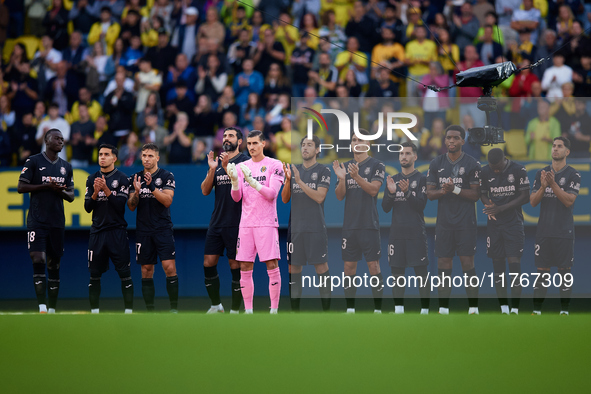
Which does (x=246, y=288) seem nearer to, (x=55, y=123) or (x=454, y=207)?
(x=454, y=207)

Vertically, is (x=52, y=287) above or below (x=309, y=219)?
below

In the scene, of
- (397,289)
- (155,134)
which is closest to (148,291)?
(397,289)

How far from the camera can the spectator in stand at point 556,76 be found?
→ 11.9 metres

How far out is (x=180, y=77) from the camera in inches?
508

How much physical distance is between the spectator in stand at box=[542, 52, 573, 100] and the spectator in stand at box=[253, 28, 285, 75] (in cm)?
463

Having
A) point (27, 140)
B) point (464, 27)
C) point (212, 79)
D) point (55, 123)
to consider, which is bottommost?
point (27, 140)

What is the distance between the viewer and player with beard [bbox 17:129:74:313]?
338 inches

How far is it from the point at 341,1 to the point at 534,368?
1055 centimetres

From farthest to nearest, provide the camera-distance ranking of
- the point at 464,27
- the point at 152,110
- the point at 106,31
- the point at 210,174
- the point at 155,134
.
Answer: the point at 106,31 < the point at 464,27 < the point at 152,110 < the point at 155,134 < the point at 210,174

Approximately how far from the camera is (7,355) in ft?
16.3

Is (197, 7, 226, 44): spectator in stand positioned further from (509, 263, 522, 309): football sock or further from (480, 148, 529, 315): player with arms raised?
(509, 263, 522, 309): football sock

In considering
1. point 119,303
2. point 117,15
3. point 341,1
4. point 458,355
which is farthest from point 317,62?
point 458,355

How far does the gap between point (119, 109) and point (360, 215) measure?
6186 mm

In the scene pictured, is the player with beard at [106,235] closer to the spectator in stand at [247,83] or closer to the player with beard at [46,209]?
the player with beard at [46,209]
